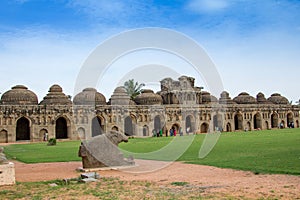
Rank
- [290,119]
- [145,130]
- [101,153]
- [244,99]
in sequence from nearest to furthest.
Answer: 1. [101,153]
2. [145,130]
3. [244,99]
4. [290,119]

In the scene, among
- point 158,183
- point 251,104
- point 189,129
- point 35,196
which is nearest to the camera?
point 35,196

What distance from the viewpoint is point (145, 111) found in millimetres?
56500

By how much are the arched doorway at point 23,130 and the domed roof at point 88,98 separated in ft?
25.9

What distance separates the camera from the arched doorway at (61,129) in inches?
2153

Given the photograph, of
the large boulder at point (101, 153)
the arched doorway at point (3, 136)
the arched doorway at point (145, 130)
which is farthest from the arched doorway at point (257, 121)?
the large boulder at point (101, 153)

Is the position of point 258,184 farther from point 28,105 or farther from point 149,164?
point 28,105

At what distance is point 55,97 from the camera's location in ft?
176

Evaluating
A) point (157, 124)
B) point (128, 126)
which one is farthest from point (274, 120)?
point (128, 126)

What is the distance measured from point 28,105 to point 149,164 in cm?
3408

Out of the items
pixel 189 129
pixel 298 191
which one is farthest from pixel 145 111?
pixel 298 191

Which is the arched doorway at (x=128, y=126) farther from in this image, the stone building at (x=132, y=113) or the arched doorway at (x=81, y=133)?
the arched doorway at (x=81, y=133)

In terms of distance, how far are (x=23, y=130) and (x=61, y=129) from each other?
5586mm

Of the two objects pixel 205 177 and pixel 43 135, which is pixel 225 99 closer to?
pixel 43 135

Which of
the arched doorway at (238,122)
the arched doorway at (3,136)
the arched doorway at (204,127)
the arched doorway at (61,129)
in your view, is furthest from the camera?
the arched doorway at (238,122)
